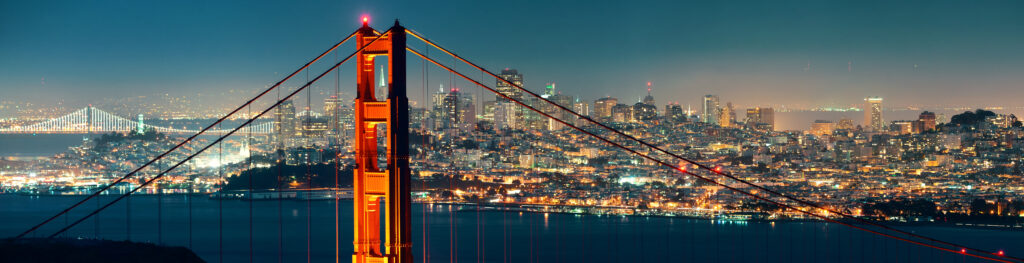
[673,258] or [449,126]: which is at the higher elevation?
[449,126]

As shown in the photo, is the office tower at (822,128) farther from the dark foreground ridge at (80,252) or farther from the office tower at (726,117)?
the dark foreground ridge at (80,252)

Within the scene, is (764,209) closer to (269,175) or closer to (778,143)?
(269,175)

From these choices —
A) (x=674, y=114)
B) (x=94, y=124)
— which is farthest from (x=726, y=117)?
(x=94, y=124)

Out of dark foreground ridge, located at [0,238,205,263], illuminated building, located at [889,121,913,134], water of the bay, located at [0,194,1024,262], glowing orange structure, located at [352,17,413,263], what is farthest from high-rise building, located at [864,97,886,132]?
glowing orange structure, located at [352,17,413,263]

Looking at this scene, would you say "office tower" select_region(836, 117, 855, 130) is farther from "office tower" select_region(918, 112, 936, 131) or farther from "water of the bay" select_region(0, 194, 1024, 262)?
"water of the bay" select_region(0, 194, 1024, 262)

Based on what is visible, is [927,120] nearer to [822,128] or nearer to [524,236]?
[822,128]

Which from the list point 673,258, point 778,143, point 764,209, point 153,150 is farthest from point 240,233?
point 778,143

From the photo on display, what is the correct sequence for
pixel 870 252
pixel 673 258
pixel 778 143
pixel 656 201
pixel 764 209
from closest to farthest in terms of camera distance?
pixel 673 258, pixel 870 252, pixel 764 209, pixel 656 201, pixel 778 143
